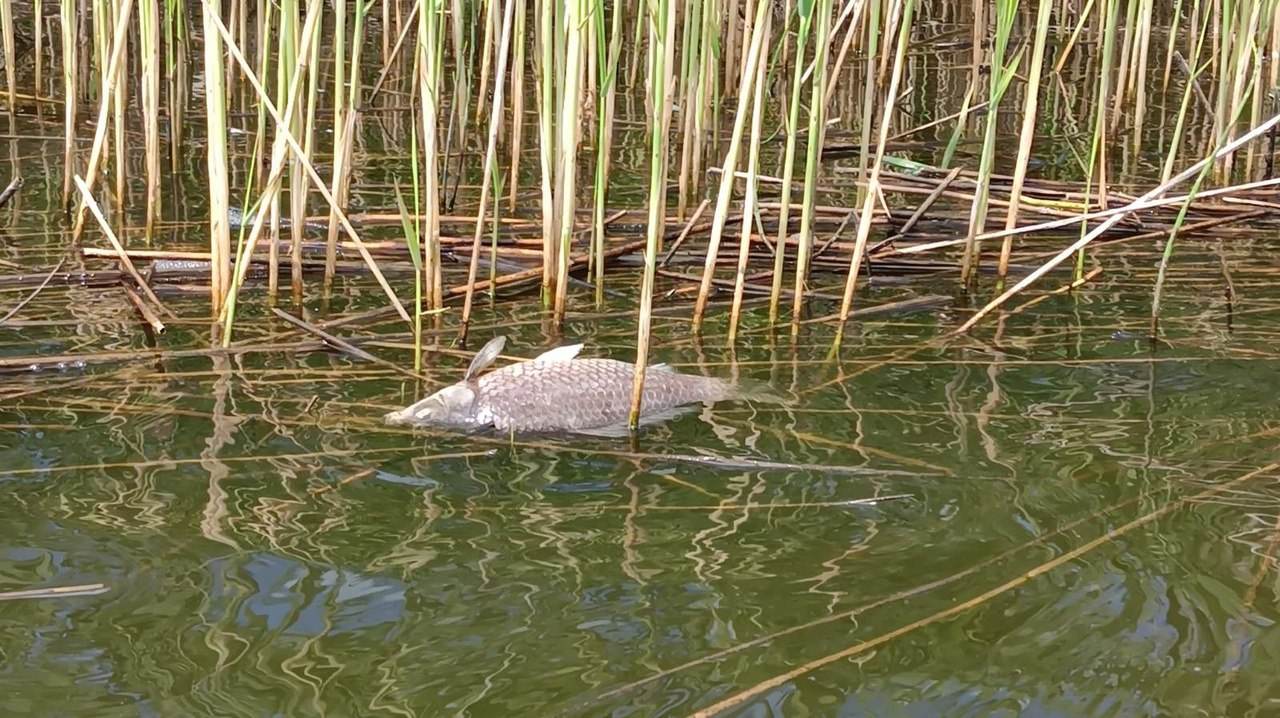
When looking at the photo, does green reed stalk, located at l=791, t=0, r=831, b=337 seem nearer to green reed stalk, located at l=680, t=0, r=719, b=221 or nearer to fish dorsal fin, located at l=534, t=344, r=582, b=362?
green reed stalk, located at l=680, t=0, r=719, b=221

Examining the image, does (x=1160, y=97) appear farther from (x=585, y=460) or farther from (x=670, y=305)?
(x=585, y=460)

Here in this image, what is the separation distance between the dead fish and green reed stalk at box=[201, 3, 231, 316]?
2.54 ft

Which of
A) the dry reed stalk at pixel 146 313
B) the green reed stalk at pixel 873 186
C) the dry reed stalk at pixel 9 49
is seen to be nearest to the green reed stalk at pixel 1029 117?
the green reed stalk at pixel 873 186

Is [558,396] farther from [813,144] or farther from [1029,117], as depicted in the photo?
[1029,117]

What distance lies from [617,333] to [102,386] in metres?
1.47

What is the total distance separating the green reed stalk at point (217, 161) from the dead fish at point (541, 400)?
30.5 inches

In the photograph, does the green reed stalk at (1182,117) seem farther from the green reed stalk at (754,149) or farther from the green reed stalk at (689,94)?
the green reed stalk at (689,94)

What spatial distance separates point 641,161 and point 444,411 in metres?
3.68

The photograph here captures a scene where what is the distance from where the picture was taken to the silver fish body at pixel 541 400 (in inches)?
145

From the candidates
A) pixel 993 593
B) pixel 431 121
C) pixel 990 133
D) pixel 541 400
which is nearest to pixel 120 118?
pixel 431 121

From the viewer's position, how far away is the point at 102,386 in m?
3.92

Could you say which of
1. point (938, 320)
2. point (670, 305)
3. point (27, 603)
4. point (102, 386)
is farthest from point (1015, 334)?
point (27, 603)

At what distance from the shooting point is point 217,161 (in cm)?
412

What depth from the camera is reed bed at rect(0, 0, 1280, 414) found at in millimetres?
4094
